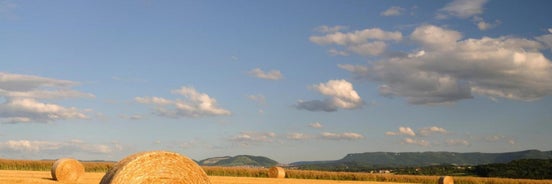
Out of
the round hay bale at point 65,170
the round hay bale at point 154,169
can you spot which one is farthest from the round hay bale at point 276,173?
the round hay bale at point 154,169

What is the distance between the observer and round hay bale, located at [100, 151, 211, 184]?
1445 centimetres

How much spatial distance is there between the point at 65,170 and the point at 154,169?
1650 centimetres

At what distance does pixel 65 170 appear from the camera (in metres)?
29.6

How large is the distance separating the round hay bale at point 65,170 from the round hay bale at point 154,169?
15.7 meters

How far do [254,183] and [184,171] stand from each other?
15.0 metres

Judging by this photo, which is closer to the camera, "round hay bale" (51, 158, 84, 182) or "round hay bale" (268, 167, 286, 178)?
"round hay bale" (51, 158, 84, 182)

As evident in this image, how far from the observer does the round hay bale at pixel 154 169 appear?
1445 centimetres

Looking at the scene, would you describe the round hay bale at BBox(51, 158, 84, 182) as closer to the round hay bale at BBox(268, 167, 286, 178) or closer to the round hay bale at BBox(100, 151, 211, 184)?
the round hay bale at BBox(268, 167, 286, 178)

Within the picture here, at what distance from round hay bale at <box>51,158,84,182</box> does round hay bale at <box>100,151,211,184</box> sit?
1567 centimetres

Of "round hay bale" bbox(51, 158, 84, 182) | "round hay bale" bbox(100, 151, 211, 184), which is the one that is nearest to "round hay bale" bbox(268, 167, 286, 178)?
"round hay bale" bbox(51, 158, 84, 182)

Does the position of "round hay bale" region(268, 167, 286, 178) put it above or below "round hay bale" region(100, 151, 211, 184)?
above

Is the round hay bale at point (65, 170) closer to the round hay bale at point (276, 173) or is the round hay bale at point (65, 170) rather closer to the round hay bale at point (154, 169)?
the round hay bale at point (276, 173)

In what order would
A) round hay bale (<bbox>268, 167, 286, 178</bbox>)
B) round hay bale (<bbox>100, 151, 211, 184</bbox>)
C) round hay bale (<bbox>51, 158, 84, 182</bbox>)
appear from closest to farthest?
round hay bale (<bbox>100, 151, 211, 184</bbox>), round hay bale (<bbox>51, 158, 84, 182</bbox>), round hay bale (<bbox>268, 167, 286, 178</bbox>)

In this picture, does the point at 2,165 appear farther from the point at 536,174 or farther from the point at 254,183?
the point at 536,174
